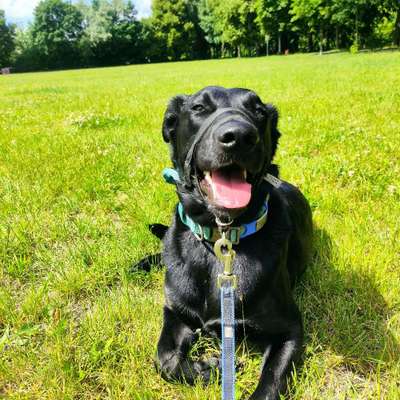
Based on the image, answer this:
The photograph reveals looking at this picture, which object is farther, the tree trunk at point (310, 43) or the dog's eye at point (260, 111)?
the tree trunk at point (310, 43)

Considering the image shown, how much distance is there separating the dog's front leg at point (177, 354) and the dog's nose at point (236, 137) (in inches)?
46.4

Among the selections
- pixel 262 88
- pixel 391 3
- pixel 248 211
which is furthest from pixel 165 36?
pixel 248 211

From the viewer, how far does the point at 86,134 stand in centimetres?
739

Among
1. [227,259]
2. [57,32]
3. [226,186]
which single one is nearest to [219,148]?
[226,186]

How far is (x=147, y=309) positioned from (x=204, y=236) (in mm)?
726

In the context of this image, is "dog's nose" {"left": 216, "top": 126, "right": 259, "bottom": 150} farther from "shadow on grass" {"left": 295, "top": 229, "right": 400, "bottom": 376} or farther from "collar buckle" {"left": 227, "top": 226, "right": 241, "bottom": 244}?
"shadow on grass" {"left": 295, "top": 229, "right": 400, "bottom": 376}

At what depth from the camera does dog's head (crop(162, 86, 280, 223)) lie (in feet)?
7.16

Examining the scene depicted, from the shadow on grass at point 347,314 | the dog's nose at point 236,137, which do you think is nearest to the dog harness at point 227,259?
the dog's nose at point 236,137

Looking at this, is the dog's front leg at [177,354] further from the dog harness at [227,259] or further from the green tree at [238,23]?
the green tree at [238,23]

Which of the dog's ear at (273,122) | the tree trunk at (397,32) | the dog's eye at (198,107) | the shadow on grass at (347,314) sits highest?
the tree trunk at (397,32)

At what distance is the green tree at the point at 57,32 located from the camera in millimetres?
74188

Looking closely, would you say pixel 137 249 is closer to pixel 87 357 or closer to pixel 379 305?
pixel 87 357

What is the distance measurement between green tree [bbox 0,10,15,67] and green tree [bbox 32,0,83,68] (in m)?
4.29

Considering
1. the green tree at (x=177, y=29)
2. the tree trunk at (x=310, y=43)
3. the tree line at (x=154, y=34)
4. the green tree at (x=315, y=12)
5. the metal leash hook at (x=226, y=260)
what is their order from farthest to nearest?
the green tree at (x=177, y=29)
the tree line at (x=154, y=34)
the tree trunk at (x=310, y=43)
the green tree at (x=315, y=12)
the metal leash hook at (x=226, y=260)
